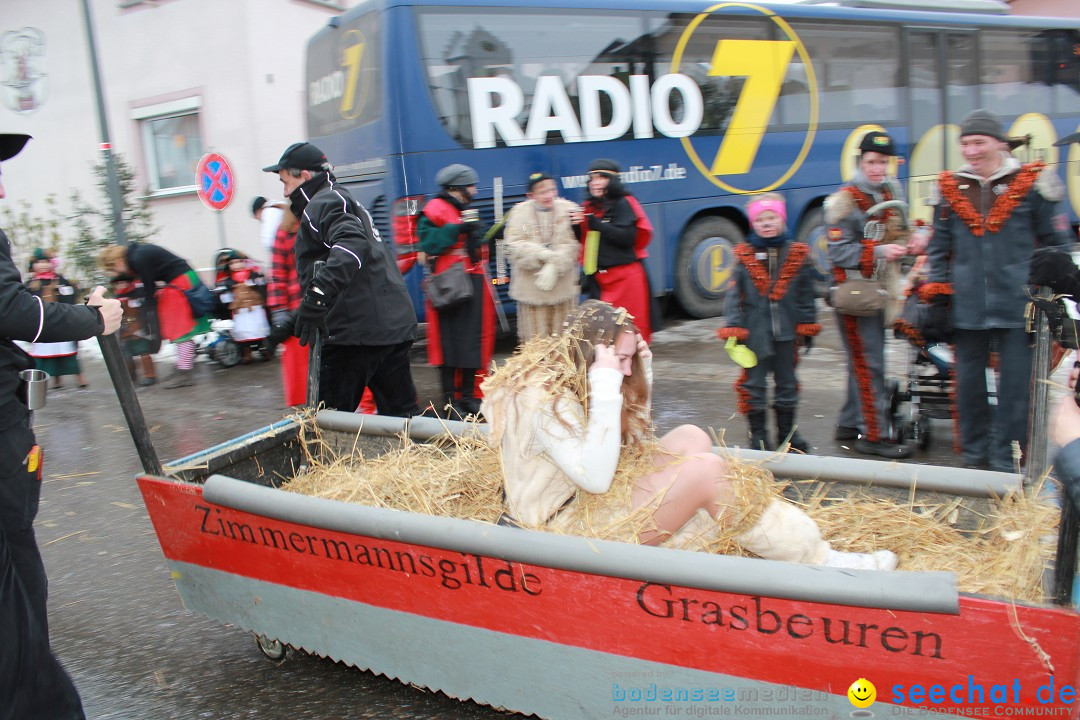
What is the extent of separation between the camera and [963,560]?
108 inches

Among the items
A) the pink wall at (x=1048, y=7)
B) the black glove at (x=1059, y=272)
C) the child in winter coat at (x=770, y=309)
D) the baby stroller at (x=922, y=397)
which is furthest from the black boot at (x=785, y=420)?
the pink wall at (x=1048, y=7)

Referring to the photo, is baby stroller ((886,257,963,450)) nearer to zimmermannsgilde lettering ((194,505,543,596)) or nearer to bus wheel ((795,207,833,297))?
Result: zimmermannsgilde lettering ((194,505,543,596))

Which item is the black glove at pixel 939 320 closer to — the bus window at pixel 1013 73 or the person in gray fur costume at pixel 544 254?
the person in gray fur costume at pixel 544 254

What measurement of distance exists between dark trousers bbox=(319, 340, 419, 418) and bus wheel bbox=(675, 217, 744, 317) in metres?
6.10

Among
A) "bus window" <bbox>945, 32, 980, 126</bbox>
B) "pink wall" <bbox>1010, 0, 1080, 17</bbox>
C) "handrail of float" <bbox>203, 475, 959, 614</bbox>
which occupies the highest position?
"pink wall" <bbox>1010, 0, 1080, 17</bbox>

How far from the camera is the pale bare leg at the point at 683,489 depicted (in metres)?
2.73

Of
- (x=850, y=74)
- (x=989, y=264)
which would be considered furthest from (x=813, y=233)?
(x=989, y=264)

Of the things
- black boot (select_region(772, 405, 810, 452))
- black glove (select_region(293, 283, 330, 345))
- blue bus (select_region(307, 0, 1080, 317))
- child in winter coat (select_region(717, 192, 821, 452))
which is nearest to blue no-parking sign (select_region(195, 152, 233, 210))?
blue bus (select_region(307, 0, 1080, 317))

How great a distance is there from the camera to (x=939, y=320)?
15.3ft

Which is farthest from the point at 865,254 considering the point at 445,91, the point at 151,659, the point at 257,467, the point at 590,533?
the point at 445,91

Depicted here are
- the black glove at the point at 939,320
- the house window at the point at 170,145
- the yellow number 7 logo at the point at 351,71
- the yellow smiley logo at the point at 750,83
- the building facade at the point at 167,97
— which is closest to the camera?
the black glove at the point at 939,320

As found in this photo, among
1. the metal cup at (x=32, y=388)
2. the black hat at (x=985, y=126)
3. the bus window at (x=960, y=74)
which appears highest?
the bus window at (x=960, y=74)

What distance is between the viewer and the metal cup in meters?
2.87

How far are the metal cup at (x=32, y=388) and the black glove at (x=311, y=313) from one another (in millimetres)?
1207
